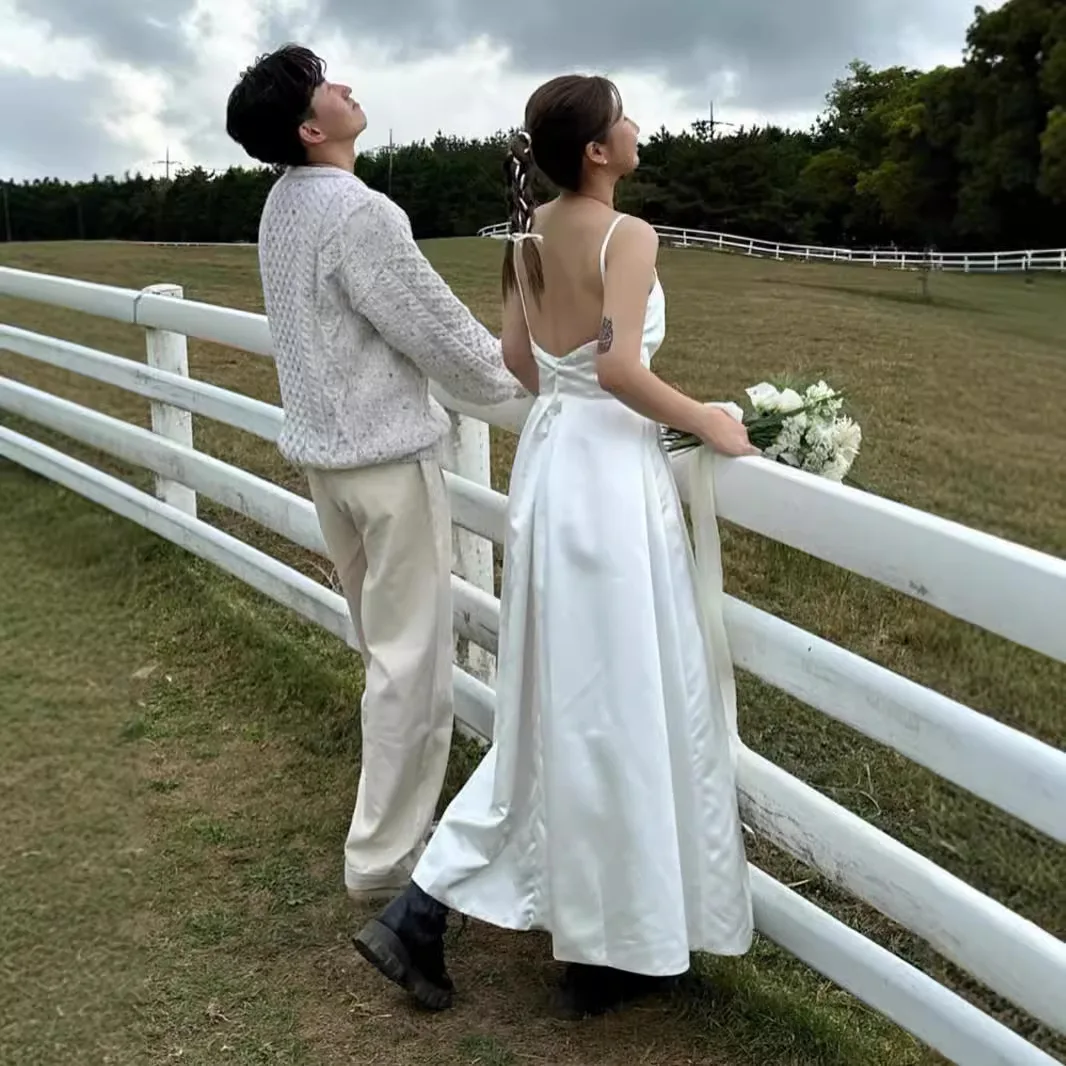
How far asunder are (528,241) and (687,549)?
0.66m

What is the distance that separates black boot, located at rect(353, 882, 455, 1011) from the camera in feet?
9.16

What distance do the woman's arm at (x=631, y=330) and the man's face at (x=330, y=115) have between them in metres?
0.82

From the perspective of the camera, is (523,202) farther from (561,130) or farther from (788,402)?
(788,402)

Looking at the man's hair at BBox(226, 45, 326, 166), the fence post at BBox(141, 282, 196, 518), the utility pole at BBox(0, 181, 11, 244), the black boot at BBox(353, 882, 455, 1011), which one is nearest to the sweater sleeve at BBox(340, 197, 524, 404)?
the man's hair at BBox(226, 45, 326, 166)

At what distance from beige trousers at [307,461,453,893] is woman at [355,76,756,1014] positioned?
414 mm

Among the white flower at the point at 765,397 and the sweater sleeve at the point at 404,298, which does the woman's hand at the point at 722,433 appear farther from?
the sweater sleeve at the point at 404,298

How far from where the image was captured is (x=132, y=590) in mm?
5543

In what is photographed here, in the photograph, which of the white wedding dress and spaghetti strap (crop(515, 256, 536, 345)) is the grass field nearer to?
the white wedding dress

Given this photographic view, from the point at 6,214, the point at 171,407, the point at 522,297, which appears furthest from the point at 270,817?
the point at 6,214

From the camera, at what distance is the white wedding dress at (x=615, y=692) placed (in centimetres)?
254

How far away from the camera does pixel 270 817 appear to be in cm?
375

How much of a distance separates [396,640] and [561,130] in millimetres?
1246

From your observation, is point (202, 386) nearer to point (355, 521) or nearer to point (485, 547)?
point (485, 547)

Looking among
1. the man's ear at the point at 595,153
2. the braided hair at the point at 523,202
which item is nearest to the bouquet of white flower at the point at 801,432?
the braided hair at the point at 523,202
